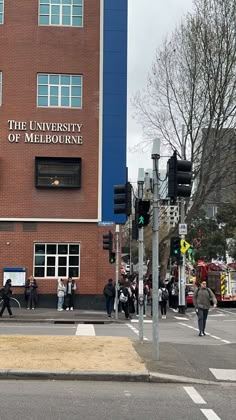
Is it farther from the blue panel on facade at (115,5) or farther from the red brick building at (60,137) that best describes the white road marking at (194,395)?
the blue panel on facade at (115,5)

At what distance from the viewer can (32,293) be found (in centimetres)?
2891

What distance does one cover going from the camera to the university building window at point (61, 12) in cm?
3095

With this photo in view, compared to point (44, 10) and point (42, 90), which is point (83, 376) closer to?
point (42, 90)

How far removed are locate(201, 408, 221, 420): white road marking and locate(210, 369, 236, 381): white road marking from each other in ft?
8.30

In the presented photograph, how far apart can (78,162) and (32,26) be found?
7.78m

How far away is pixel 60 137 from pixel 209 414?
78.9ft

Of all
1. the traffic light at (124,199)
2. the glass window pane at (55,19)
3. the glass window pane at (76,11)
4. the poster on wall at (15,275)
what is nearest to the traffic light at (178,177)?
the traffic light at (124,199)

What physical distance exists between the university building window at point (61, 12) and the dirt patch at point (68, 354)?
834 inches

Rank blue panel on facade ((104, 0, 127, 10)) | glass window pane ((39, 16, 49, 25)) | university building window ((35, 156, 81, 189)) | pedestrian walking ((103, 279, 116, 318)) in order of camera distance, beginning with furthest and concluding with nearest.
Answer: blue panel on facade ((104, 0, 127, 10)) → glass window pane ((39, 16, 49, 25)) → university building window ((35, 156, 81, 189)) → pedestrian walking ((103, 279, 116, 318))

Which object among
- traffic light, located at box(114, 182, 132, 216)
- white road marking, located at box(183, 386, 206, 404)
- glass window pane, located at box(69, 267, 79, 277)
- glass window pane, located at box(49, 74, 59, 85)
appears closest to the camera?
white road marking, located at box(183, 386, 206, 404)

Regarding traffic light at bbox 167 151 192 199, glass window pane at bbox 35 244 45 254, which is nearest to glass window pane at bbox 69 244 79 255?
glass window pane at bbox 35 244 45 254

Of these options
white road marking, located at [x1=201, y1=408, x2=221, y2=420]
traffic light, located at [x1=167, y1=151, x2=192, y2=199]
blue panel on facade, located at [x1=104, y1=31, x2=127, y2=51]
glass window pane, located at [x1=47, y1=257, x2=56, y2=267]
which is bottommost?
white road marking, located at [x1=201, y1=408, x2=221, y2=420]

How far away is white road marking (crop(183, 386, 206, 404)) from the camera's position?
8297mm

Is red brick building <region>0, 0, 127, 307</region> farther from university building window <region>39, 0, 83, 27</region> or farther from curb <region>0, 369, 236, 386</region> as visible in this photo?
curb <region>0, 369, 236, 386</region>
